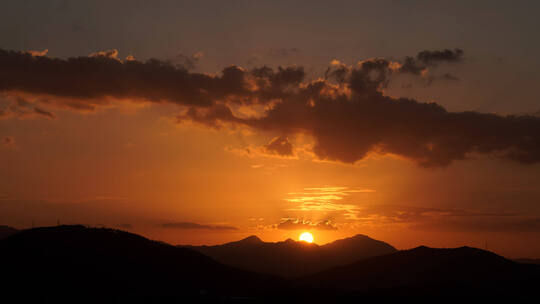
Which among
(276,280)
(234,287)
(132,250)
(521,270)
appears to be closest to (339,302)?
(234,287)

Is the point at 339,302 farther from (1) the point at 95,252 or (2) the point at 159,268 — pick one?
(1) the point at 95,252

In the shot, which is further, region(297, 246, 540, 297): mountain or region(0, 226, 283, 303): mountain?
region(297, 246, 540, 297): mountain

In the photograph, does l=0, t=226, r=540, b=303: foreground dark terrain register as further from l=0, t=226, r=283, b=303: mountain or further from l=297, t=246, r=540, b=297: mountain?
l=297, t=246, r=540, b=297: mountain

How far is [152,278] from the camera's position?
122m

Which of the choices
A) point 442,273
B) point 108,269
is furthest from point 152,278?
point 442,273

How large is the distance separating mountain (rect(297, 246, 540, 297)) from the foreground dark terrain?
525 millimetres

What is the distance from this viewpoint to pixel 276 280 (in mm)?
148625

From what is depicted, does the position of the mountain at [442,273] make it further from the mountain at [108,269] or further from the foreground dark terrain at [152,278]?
the mountain at [108,269]

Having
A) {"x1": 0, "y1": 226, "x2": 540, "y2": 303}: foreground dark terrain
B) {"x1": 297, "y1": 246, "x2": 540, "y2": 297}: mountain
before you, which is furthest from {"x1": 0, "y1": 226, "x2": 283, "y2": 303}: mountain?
{"x1": 297, "y1": 246, "x2": 540, "y2": 297}: mountain

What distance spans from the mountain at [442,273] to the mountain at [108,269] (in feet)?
105

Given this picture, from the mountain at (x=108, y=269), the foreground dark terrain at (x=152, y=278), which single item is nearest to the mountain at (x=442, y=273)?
the foreground dark terrain at (x=152, y=278)

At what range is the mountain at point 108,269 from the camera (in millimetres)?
105025

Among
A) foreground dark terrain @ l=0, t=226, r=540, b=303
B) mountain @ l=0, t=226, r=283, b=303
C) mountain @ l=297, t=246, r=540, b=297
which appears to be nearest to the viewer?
foreground dark terrain @ l=0, t=226, r=540, b=303

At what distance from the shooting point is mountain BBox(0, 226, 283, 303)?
105 meters
